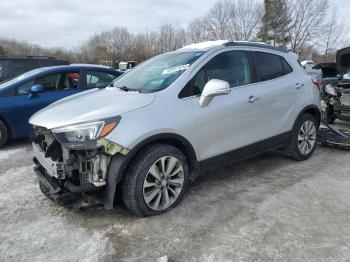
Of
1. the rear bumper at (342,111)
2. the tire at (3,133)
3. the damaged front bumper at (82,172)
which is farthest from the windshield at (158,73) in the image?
the rear bumper at (342,111)

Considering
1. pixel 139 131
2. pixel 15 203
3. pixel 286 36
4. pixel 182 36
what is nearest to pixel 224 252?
pixel 139 131

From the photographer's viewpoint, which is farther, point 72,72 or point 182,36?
point 182,36

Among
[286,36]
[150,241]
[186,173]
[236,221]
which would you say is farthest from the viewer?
[286,36]

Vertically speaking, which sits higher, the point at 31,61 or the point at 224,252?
the point at 31,61

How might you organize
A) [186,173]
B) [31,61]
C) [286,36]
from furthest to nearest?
[286,36] → [31,61] → [186,173]

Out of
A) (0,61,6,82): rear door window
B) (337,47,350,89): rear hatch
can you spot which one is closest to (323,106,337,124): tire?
(337,47,350,89): rear hatch

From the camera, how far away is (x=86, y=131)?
3.14 meters

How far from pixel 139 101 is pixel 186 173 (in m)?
0.91

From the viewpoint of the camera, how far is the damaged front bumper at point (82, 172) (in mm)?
3166

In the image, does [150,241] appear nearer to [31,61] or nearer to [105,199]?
[105,199]

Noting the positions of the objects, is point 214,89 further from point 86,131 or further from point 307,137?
point 307,137

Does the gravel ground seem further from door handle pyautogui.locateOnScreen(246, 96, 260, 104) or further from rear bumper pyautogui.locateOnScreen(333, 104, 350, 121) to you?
rear bumper pyautogui.locateOnScreen(333, 104, 350, 121)

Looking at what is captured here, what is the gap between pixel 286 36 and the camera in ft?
136

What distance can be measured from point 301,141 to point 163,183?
2635mm
